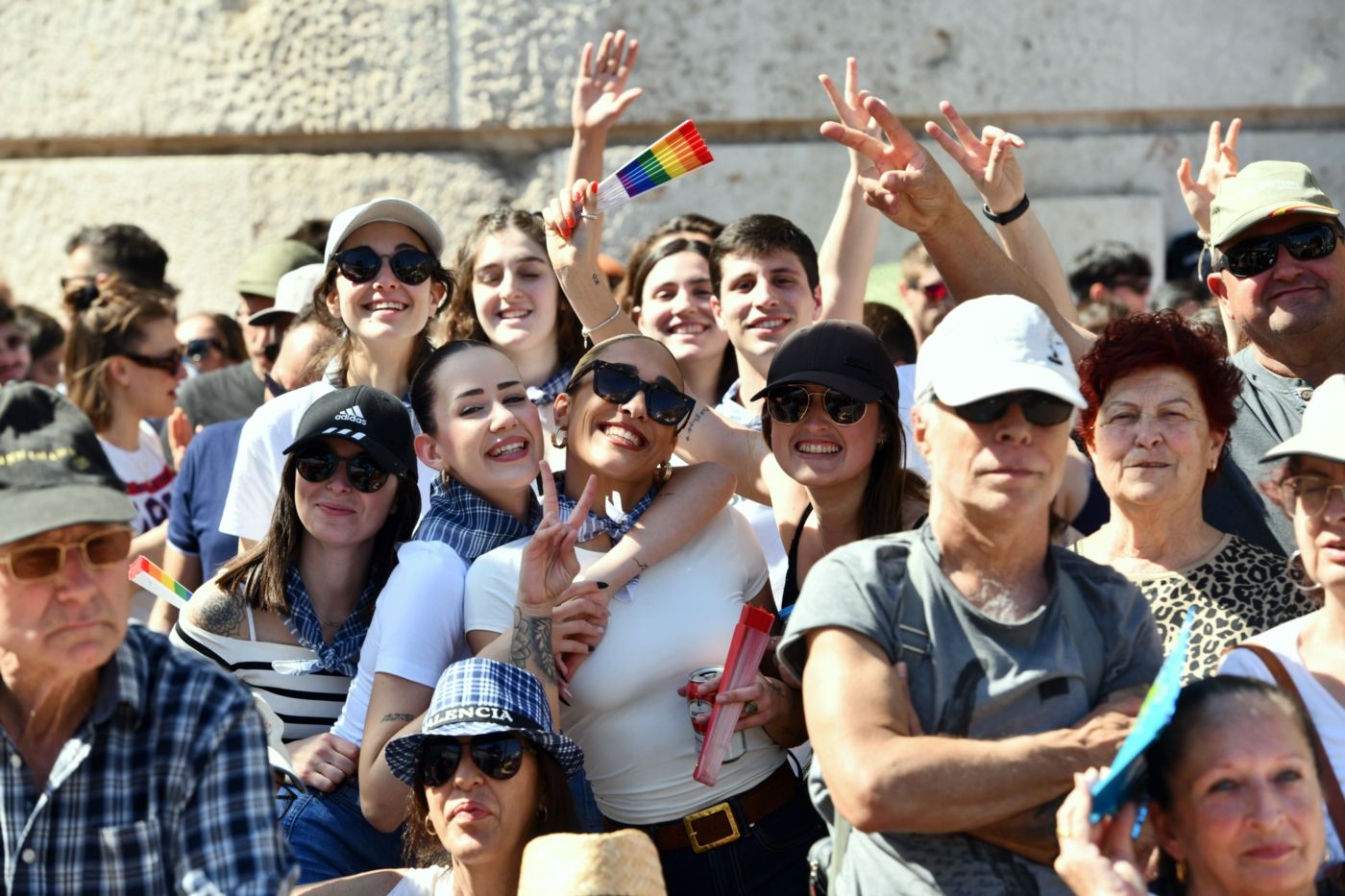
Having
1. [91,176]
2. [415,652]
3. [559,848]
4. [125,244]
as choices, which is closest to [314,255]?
[125,244]

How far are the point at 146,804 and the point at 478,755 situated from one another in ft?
2.38

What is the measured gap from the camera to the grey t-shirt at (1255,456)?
140 inches

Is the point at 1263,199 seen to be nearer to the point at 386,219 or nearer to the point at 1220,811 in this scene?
the point at 1220,811

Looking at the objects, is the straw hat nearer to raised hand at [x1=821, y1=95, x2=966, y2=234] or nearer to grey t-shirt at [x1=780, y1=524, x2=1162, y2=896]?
grey t-shirt at [x1=780, y1=524, x2=1162, y2=896]

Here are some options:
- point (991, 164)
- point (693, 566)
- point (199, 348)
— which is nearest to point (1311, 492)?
point (693, 566)

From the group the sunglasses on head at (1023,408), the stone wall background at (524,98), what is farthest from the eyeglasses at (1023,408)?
the stone wall background at (524,98)

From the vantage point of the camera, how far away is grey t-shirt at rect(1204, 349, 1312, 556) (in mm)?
3555

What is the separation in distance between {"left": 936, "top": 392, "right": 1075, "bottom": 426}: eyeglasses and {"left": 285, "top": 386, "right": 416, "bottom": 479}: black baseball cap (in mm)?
1385

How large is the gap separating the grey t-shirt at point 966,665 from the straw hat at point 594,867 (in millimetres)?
327

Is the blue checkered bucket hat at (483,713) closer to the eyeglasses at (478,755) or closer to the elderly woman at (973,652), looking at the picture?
the eyeglasses at (478,755)

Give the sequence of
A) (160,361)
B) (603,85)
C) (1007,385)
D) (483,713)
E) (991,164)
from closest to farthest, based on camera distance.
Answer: (1007,385), (483,713), (991,164), (603,85), (160,361)

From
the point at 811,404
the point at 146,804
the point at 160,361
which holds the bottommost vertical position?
the point at 146,804

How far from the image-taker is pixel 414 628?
3.24 meters

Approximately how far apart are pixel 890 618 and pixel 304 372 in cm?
232
